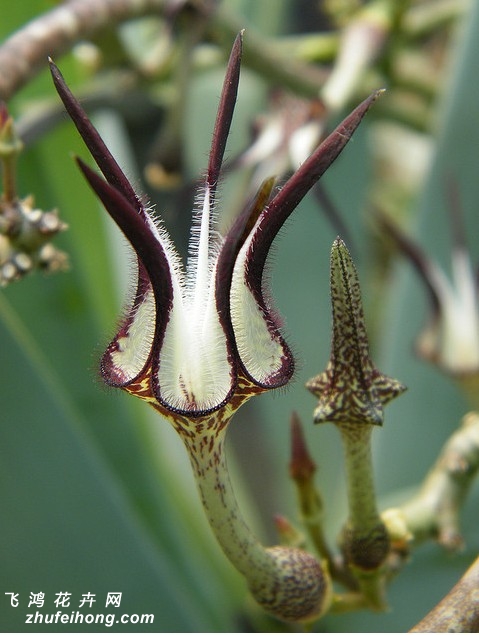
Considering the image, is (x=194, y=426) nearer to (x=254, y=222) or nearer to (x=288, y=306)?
(x=254, y=222)

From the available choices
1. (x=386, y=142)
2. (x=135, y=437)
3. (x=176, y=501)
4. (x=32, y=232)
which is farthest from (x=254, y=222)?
(x=386, y=142)

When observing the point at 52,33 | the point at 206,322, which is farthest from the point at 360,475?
the point at 52,33

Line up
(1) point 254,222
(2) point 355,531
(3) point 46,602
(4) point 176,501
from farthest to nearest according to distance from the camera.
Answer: (4) point 176,501 → (3) point 46,602 → (2) point 355,531 → (1) point 254,222

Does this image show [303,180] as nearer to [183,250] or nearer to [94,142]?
[94,142]

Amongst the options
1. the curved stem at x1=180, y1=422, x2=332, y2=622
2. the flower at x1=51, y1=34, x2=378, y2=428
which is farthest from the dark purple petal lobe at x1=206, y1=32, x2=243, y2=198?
the curved stem at x1=180, y1=422, x2=332, y2=622

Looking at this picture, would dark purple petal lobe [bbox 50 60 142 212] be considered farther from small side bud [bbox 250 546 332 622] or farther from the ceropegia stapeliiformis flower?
small side bud [bbox 250 546 332 622]

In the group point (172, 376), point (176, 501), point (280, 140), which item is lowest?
point (176, 501)
